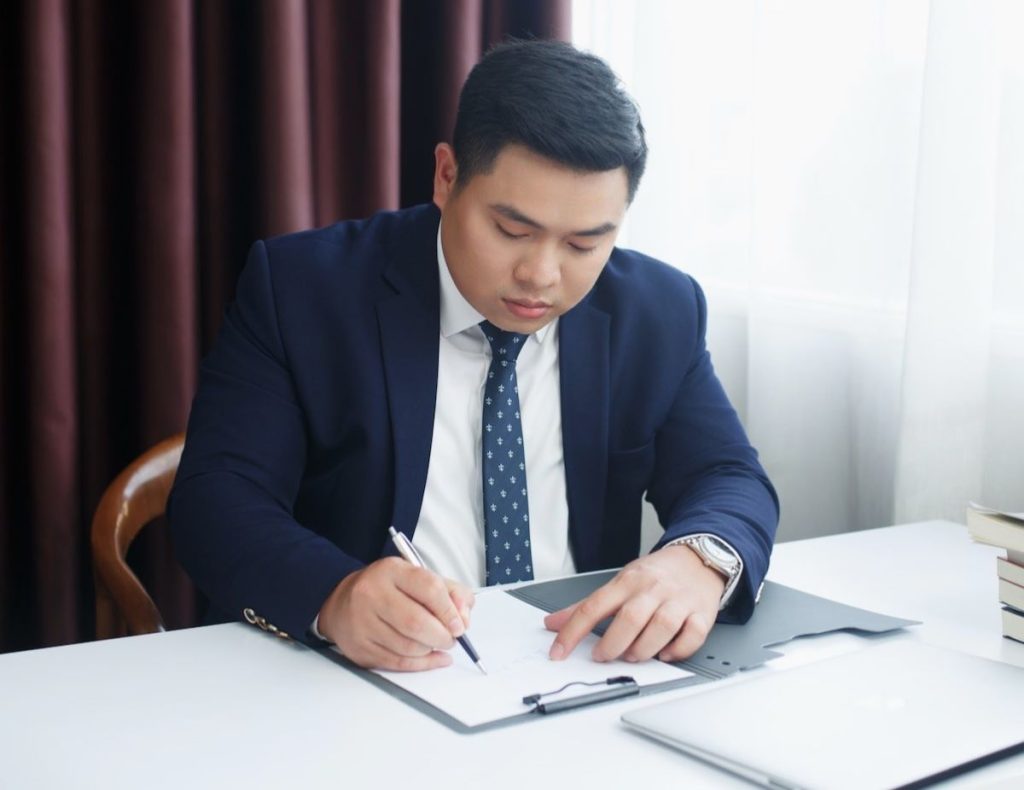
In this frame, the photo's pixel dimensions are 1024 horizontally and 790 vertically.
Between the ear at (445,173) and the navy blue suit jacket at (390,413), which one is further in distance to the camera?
the ear at (445,173)

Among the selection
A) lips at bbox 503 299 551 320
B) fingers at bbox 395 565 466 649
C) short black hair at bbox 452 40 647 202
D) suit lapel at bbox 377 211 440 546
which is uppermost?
short black hair at bbox 452 40 647 202

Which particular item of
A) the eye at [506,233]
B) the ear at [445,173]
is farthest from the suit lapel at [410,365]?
the eye at [506,233]

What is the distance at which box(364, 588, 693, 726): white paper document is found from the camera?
1.05 metres

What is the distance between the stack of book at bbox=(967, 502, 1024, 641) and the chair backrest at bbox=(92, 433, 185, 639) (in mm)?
1119

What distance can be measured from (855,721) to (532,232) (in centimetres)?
71

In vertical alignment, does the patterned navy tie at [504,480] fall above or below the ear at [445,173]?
below

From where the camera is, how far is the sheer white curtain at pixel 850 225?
1810 mm

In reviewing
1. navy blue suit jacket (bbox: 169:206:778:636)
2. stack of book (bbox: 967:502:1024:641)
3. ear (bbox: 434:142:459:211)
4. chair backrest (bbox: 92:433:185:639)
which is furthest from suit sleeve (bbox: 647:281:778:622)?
chair backrest (bbox: 92:433:185:639)

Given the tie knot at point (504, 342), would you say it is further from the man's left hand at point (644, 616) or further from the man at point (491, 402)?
the man's left hand at point (644, 616)

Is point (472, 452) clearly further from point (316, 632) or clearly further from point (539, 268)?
point (316, 632)

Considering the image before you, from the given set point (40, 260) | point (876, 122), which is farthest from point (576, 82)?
point (40, 260)

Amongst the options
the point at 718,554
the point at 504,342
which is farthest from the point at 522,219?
the point at 718,554

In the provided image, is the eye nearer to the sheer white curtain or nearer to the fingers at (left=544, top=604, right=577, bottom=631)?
A: the fingers at (left=544, top=604, right=577, bottom=631)

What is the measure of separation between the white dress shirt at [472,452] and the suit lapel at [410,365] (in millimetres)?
26
